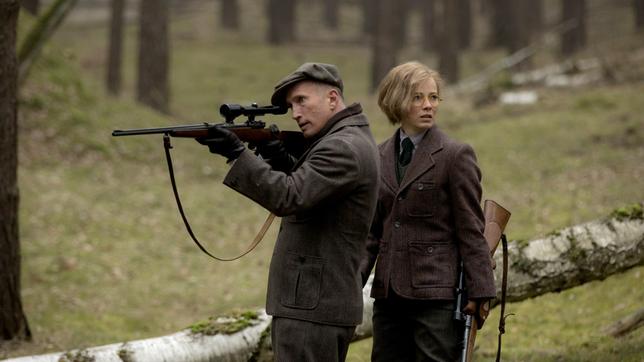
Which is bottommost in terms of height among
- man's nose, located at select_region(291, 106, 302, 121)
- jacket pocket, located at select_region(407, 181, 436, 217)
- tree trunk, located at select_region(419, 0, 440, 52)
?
jacket pocket, located at select_region(407, 181, 436, 217)

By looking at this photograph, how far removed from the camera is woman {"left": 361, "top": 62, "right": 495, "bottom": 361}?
15.8ft

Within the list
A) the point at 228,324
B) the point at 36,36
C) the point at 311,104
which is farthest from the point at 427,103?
the point at 36,36

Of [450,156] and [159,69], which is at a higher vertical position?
[159,69]

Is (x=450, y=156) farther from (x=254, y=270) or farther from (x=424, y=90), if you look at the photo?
(x=254, y=270)

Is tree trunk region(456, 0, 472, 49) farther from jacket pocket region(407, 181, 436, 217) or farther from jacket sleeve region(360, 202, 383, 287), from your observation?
jacket pocket region(407, 181, 436, 217)

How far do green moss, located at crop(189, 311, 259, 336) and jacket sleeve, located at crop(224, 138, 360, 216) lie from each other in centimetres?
261

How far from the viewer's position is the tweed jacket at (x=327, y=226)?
4.26 meters

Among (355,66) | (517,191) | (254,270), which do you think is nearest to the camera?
(254,270)

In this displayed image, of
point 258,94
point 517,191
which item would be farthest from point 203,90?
point 517,191

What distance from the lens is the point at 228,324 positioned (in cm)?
671

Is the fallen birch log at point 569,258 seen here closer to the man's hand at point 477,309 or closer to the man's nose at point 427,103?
the man's hand at point 477,309

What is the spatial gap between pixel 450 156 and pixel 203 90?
2556cm

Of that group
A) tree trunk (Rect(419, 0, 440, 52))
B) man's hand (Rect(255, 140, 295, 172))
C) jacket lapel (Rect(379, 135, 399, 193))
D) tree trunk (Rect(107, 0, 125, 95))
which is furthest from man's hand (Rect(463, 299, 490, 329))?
A: tree trunk (Rect(419, 0, 440, 52))

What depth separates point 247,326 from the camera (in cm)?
667
